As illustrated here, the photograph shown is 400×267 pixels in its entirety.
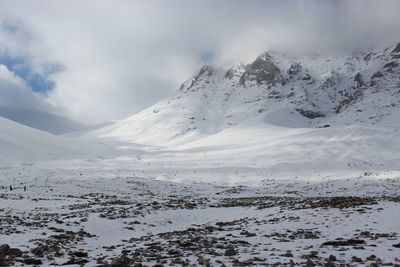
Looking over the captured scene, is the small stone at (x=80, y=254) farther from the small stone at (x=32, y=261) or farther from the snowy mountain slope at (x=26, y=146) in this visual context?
the snowy mountain slope at (x=26, y=146)

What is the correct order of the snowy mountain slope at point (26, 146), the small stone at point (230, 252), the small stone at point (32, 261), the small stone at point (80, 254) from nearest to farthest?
the small stone at point (32, 261) < the small stone at point (230, 252) < the small stone at point (80, 254) < the snowy mountain slope at point (26, 146)

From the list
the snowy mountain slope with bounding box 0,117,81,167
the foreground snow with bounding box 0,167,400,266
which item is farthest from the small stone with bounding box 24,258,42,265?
the snowy mountain slope with bounding box 0,117,81,167

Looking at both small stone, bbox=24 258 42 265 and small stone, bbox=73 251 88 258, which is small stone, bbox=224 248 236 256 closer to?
small stone, bbox=73 251 88 258

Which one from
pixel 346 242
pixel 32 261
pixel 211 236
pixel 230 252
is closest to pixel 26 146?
pixel 211 236

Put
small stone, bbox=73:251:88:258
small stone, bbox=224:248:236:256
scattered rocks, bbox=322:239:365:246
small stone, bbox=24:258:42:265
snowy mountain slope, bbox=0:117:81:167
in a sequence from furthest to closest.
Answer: snowy mountain slope, bbox=0:117:81:167 < scattered rocks, bbox=322:239:365:246 < small stone, bbox=73:251:88:258 < small stone, bbox=224:248:236:256 < small stone, bbox=24:258:42:265

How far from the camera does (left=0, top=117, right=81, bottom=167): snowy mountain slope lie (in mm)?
94950

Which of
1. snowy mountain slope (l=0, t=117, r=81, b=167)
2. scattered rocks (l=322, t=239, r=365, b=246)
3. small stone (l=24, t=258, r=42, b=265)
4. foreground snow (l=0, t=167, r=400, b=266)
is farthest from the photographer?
snowy mountain slope (l=0, t=117, r=81, b=167)

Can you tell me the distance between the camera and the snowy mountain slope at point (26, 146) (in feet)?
312

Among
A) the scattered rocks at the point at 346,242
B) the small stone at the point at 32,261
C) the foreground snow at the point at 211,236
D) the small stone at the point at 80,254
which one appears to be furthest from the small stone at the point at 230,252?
the small stone at the point at 32,261

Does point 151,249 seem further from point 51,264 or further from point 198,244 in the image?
point 51,264

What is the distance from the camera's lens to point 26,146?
10938 centimetres

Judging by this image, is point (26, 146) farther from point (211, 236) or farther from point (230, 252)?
point (230, 252)

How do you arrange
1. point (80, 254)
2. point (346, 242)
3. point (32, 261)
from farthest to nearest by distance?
point (346, 242) → point (80, 254) → point (32, 261)

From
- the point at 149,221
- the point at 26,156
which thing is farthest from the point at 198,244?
the point at 26,156
